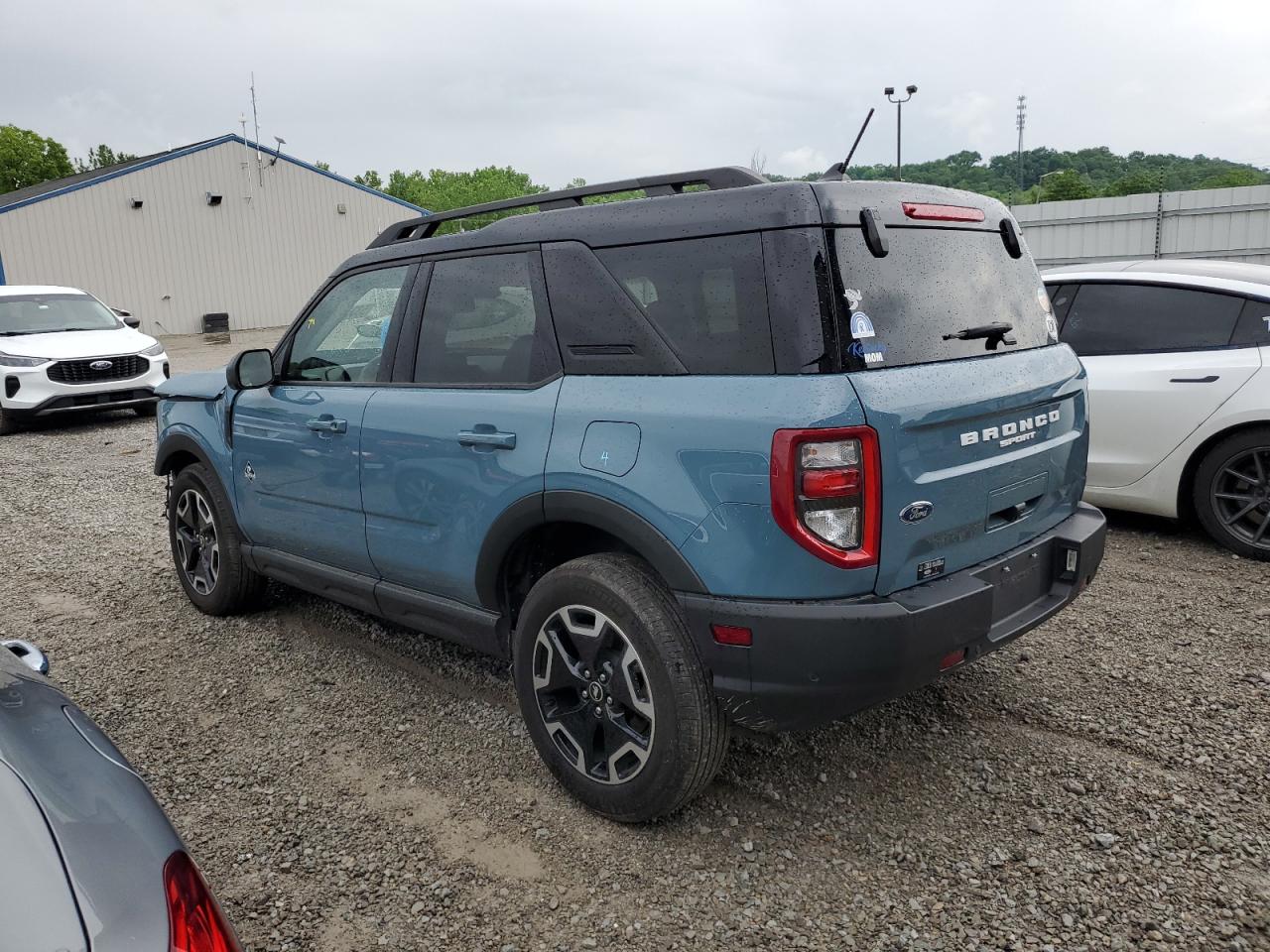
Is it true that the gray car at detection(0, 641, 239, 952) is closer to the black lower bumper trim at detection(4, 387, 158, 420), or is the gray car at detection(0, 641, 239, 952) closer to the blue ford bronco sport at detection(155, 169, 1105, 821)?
the blue ford bronco sport at detection(155, 169, 1105, 821)

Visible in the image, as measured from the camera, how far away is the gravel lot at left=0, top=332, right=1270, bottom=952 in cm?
257

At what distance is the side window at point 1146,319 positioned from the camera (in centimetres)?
539

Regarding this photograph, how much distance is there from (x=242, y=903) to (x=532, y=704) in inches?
39.7

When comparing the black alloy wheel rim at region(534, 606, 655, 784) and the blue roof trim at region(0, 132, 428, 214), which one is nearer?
the black alloy wheel rim at region(534, 606, 655, 784)

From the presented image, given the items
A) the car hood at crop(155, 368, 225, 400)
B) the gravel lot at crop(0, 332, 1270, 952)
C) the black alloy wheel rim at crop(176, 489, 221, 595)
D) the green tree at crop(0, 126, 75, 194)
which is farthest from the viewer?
the green tree at crop(0, 126, 75, 194)

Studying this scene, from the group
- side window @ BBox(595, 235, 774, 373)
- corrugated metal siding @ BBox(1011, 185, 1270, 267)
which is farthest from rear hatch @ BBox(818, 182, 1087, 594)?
corrugated metal siding @ BBox(1011, 185, 1270, 267)

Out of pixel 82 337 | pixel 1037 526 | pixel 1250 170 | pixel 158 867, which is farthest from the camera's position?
pixel 1250 170

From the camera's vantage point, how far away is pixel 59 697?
6.84 ft

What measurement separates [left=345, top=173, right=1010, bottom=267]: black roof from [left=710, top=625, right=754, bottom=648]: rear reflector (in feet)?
Result: 3.61

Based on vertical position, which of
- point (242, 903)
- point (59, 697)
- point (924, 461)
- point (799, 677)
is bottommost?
point (242, 903)

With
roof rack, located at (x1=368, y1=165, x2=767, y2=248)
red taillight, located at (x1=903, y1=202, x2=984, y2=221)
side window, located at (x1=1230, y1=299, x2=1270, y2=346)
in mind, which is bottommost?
side window, located at (x1=1230, y1=299, x2=1270, y2=346)

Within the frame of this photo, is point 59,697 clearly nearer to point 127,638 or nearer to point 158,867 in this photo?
point 158,867

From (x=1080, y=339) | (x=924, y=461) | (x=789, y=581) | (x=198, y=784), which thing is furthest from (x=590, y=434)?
(x=1080, y=339)

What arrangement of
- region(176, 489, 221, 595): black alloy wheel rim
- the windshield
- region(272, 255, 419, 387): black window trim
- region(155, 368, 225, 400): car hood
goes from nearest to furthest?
region(272, 255, 419, 387): black window trim → region(155, 368, 225, 400): car hood → region(176, 489, 221, 595): black alloy wheel rim → the windshield
